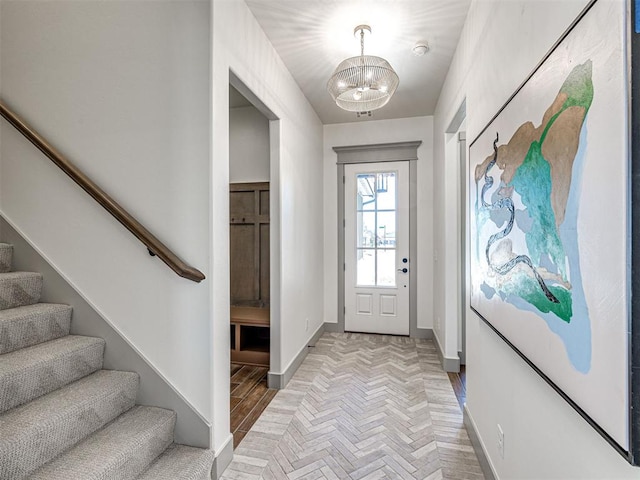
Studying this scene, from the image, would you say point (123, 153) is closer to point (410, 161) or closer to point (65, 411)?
point (65, 411)

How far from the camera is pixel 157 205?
72.3 inches

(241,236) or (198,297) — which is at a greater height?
(241,236)

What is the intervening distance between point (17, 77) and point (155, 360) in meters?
2.03

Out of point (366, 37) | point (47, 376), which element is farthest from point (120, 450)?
point (366, 37)

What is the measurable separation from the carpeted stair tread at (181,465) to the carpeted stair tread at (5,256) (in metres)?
1.53

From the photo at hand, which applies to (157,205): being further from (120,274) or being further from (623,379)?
(623,379)

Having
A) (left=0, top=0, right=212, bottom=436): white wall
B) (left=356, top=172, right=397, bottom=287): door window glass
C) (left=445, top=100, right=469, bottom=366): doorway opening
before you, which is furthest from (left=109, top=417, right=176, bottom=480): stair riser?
(left=356, top=172, right=397, bottom=287): door window glass

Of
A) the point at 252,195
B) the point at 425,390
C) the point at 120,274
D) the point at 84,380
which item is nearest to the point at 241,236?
the point at 252,195

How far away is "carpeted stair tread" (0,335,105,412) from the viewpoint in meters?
1.44

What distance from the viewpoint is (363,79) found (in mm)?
2135

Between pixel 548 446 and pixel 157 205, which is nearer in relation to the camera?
pixel 548 446

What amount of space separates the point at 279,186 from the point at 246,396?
70.0 inches

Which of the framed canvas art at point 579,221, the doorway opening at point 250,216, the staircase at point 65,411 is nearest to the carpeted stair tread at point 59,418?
the staircase at point 65,411

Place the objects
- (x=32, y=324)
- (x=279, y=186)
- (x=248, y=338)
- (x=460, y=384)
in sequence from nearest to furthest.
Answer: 1. (x=32, y=324)
2. (x=279, y=186)
3. (x=460, y=384)
4. (x=248, y=338)
